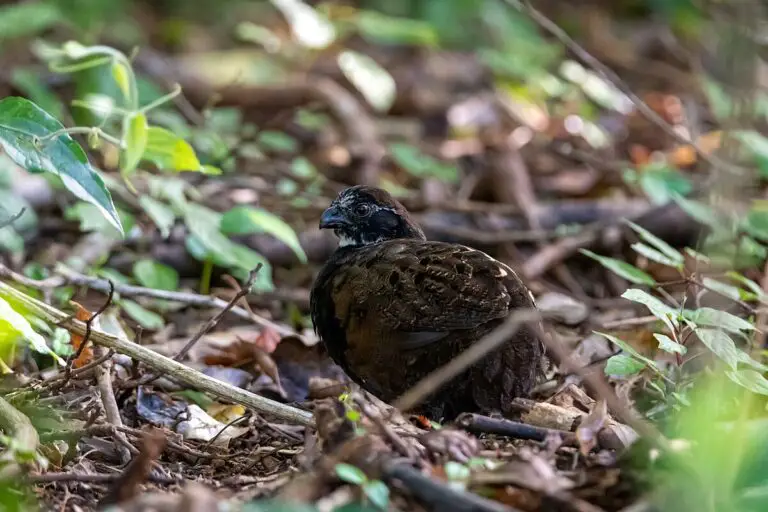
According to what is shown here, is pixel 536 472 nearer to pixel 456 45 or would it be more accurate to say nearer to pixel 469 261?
pixel 469 261

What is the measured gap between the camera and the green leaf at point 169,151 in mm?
4074

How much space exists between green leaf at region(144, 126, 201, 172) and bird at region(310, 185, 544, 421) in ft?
2.40

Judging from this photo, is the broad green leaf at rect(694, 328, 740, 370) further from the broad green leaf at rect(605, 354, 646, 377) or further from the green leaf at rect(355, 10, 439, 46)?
the green leaf at rect(355, 10, 439, 46)

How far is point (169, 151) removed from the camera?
413cm

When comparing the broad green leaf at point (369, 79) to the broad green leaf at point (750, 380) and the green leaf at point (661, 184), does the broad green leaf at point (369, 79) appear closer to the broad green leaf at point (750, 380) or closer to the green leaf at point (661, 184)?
the green leaf at point (661, 184)

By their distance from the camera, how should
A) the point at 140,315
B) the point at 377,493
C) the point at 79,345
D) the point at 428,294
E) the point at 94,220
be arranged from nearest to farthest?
the point at 377,493 < the point at 428,294 < the point at 79,345 < the point at 140,315 < the point at 94,220

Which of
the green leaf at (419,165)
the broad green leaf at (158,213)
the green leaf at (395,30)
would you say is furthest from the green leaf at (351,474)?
the green leaf at (395,30)

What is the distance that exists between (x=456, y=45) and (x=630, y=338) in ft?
16.1

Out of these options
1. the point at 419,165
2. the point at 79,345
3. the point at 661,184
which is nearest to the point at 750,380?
the point at 79,345

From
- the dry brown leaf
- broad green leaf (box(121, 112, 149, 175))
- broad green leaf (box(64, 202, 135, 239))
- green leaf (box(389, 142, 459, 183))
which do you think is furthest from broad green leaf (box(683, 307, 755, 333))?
green leaf (box(389, 142, 459, 183))

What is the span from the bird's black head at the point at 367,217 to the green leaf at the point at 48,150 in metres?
1.46

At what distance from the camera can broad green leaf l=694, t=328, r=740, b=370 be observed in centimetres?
328

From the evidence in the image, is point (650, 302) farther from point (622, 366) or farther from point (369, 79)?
point (369, 79)

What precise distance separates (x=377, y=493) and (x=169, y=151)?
2.06 meters
